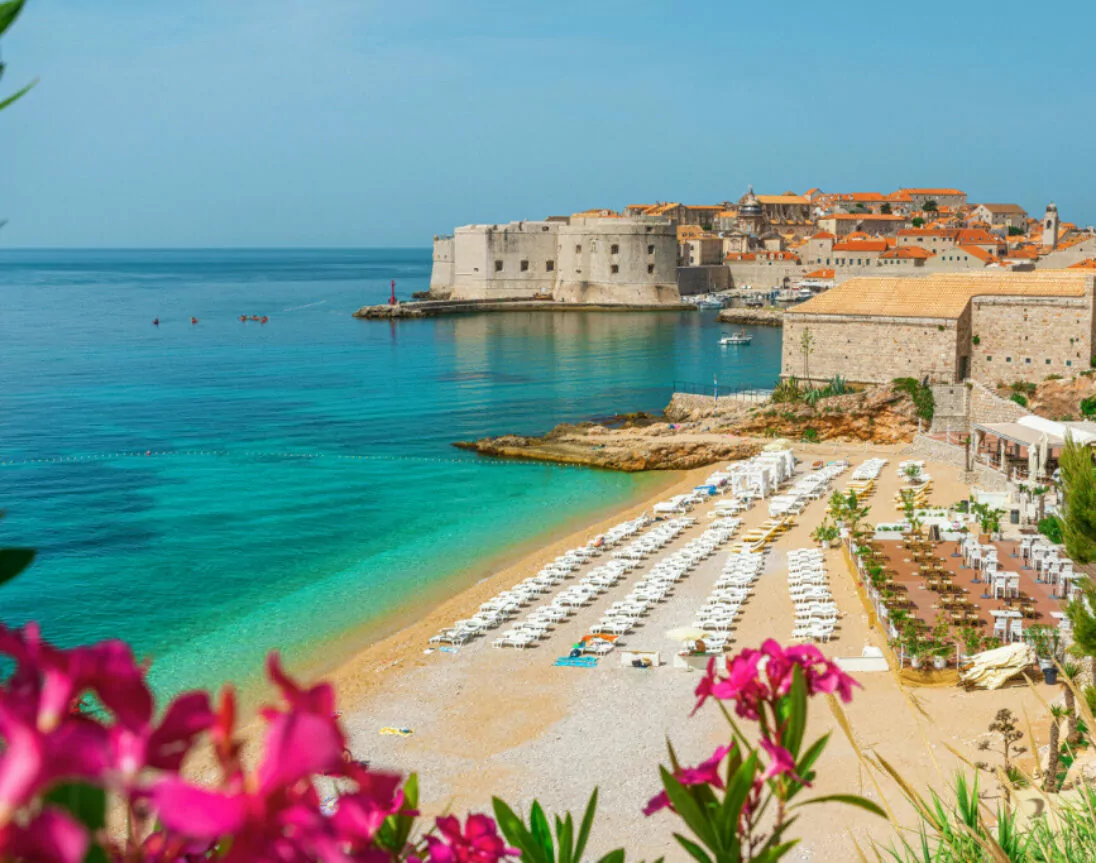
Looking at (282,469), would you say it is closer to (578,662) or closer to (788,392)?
(788,392)

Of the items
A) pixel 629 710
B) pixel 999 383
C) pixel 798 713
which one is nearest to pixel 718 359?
pixel 999 383

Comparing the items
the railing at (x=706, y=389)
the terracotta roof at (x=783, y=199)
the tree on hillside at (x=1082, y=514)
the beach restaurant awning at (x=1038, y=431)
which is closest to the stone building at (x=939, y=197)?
the terracotta roof at (x=783, y=199)

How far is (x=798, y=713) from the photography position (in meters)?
1.55

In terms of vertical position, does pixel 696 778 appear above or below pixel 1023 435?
above

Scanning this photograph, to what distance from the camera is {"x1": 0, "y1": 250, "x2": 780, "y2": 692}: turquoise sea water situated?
16.4 meters

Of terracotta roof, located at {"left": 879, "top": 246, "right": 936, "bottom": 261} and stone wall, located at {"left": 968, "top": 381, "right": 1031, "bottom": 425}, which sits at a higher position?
terracotta roof, located at {"left": 879, "top": 246, "right": 936, "bottom": 261}

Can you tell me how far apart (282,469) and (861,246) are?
60.7 m

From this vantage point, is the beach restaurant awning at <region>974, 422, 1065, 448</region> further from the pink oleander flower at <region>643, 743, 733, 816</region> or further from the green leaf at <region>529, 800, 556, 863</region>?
the pink oleander flower at <region>643, 743, 733, 816</region>

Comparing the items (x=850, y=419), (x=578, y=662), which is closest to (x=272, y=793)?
(x=578, y=662)

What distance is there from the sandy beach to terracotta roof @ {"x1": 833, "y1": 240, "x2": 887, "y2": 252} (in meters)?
65.7

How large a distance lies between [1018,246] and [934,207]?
36.3m

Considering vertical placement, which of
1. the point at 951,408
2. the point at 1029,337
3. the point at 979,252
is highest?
the point at 979,252

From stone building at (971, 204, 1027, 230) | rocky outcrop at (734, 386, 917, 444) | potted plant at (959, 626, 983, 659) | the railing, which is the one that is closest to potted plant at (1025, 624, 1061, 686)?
potted plant at (959, 626, 983, 659)

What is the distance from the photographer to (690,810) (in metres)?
1.58
